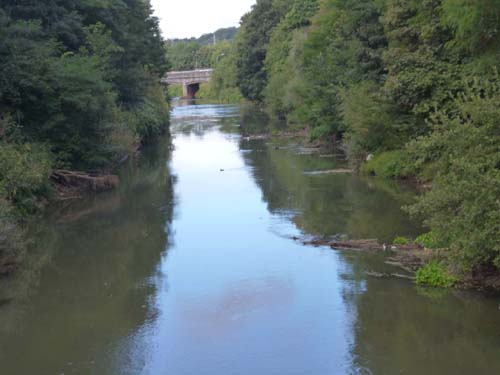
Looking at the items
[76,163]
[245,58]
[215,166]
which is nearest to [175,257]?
[76,163]

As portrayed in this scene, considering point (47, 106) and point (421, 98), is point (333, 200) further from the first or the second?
point (47, 106)

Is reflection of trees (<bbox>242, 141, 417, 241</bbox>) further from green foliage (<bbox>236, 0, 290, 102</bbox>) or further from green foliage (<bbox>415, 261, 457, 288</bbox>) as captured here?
green foliage (<bbox>236, 0, 290, 102</bbox>)

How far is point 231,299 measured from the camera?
1627cm

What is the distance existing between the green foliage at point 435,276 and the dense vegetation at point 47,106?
32.1 ft

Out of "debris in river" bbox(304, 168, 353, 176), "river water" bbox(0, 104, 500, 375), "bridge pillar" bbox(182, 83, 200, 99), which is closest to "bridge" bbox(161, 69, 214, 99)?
"bridge pillar" bbox(182, 83, 200, 99)

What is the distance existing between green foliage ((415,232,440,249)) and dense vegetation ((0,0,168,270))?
10.1 meters

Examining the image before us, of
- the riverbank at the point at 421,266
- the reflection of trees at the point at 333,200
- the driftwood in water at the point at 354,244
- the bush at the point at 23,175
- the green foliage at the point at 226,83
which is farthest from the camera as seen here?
the green foliage at the point at 226,83

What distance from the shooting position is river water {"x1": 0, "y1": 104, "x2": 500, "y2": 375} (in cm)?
1302

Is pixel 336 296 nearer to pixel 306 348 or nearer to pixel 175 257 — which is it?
pixel 306 348

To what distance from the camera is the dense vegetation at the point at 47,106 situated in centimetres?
2392

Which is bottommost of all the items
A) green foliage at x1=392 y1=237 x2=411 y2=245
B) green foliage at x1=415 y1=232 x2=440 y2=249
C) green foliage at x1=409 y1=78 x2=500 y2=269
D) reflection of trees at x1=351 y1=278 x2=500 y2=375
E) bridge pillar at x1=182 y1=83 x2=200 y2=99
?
bridge pillar at x1=182 y1=83 x2=200 y2=99

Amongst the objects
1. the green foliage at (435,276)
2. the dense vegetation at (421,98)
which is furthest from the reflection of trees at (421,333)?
the dense vegetation at (421,98)

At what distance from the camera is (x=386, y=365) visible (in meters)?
12.6

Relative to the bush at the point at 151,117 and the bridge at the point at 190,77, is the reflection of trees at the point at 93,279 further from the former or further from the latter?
the bridge at the point at 190,77
